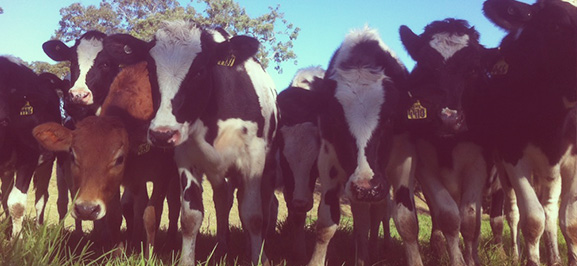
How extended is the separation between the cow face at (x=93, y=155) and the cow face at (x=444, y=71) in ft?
8.83

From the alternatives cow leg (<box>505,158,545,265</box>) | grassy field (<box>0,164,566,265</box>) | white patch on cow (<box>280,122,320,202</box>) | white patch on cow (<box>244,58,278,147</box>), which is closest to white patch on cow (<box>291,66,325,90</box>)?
white patch on cow (<box>280,122,320,202</box>)

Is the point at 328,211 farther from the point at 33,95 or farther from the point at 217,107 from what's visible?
the point at 33,95

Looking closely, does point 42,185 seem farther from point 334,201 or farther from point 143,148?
point 334,201

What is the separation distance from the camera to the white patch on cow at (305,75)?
298 inches

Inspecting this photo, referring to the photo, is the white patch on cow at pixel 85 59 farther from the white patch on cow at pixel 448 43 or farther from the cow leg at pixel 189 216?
the white patch on cow at pixel 448 43

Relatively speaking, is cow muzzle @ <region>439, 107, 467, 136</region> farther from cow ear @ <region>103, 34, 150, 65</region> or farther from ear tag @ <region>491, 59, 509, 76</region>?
cow ear @ <region>103, 34, 150, 65</region>

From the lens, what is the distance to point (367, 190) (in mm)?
3824

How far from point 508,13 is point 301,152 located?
106 inches

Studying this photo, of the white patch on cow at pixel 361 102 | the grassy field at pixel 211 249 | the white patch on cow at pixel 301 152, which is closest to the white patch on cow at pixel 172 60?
the grassy field at pixel 211 249

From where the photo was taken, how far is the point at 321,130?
4.75 m

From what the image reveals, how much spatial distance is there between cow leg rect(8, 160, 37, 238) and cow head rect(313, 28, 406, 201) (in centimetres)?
372

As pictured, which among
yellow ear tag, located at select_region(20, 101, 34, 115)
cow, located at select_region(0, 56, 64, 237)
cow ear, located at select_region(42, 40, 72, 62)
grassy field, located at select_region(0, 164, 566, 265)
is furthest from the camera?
cow ear, located at select_region(42, 40, 72, 62)

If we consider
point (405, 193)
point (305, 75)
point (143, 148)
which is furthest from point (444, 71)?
point (305, 75)

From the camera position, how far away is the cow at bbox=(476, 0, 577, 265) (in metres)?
4.29
